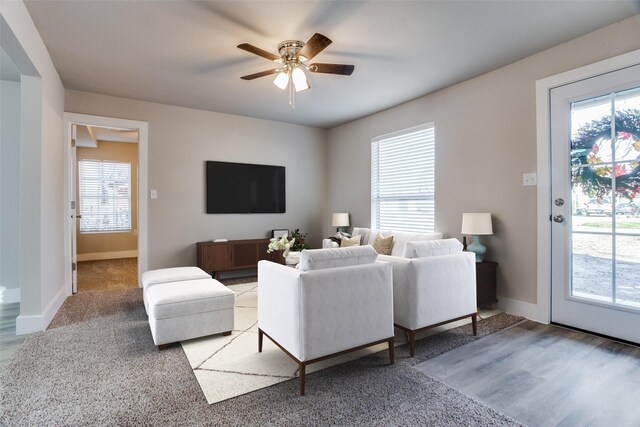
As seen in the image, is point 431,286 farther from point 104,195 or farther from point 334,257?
point 104,195

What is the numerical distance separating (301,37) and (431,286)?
93.4 inches

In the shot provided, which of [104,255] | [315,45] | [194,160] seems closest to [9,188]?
[194,160]

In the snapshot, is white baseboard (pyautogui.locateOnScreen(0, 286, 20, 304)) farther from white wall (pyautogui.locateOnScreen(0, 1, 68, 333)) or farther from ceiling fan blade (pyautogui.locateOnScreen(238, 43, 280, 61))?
ceiling fan blade (pyautogui.locateOnScreen(238, 43, 280, 61))

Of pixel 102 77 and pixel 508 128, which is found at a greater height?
pixel 102 77

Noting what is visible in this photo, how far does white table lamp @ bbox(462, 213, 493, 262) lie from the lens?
3326 millimetres

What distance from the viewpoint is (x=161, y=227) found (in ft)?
15.3

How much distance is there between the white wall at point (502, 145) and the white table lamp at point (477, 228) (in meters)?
0.21

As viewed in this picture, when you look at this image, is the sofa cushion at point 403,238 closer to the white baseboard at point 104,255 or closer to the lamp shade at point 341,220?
the lamp shade at point 341,220

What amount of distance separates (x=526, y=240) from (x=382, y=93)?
7.94 ft

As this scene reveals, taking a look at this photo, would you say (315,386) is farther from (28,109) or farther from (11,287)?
(11,287)

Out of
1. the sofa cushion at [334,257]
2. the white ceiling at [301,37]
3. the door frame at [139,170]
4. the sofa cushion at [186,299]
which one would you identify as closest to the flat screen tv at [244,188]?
the door frame at [139,170]

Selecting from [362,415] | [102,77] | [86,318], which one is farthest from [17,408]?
[102,77]

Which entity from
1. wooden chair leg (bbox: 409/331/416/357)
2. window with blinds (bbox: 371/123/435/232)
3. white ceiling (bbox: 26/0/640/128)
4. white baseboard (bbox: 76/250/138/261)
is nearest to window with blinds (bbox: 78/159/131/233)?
white baseboard (bbox: 76/250/138/261)

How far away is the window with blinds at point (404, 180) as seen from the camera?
169 inches
